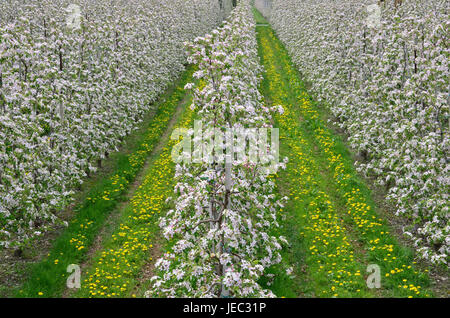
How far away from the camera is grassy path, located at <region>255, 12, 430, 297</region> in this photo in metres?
11.9

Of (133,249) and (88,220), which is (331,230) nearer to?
(133,249)

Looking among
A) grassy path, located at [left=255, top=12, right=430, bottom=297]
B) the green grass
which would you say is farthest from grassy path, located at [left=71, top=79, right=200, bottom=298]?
grassy path, located at [left=255, top=12, right=430, bottom=297]

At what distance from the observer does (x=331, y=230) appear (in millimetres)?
14750

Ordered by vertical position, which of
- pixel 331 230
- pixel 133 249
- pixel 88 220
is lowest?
pixel 133 249

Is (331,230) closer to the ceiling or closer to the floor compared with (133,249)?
closer to the ceiling

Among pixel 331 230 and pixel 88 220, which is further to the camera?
pixel 88 220

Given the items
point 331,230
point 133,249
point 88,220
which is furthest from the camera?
point 88,220

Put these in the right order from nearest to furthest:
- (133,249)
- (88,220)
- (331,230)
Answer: (133,249) < (331,230) < (88,220)

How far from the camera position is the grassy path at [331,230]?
11852mm

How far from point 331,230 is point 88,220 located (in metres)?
9.47

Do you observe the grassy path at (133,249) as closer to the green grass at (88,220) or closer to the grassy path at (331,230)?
the green grass at (88,220)

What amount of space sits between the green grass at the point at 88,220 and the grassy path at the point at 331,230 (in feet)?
22.5

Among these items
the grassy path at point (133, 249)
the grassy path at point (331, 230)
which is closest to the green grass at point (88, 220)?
the grassy path at point (133, 249)

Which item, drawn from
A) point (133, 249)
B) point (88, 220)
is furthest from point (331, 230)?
point (88, 220)
